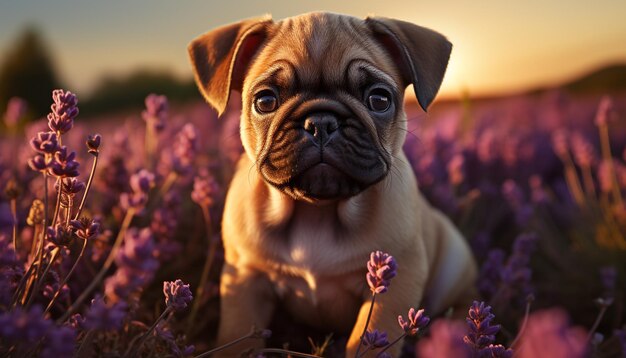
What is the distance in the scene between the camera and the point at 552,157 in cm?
798

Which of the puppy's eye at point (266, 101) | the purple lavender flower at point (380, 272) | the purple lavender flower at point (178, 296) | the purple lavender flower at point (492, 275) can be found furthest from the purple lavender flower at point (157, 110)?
the purple lavender flower at point (492, 275)

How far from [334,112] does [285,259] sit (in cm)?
87

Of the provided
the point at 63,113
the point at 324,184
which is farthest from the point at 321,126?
the point at 63,113

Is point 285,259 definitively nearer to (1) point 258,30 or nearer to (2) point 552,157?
(1) point 258,30

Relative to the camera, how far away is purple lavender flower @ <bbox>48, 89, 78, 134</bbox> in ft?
7.22

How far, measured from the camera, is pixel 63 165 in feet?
6.89

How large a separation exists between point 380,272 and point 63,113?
53.6 inches

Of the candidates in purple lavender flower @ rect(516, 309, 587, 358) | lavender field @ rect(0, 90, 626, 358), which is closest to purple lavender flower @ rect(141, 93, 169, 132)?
lavender field @ rect(0, 90, 626, 358)

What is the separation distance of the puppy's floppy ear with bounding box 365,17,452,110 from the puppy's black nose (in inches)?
23.1

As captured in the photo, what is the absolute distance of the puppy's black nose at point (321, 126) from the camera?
259 cm

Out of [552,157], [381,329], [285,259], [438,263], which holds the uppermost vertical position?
[285,259]

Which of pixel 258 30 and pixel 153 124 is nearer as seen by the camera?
pixel 258 30

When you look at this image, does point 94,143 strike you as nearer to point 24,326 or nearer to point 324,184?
point 24,326

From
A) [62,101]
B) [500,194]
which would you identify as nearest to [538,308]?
[500,194]
